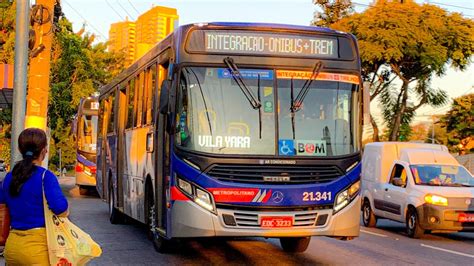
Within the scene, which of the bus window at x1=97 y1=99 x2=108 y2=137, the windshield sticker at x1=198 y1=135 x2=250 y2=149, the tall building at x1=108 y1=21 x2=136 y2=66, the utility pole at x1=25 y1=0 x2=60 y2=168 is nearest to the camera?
the windshield sticker at x1=198 y1=135 x2=250 y2=149

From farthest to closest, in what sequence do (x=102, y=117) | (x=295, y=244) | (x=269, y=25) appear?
(x=102, y=117), (x=295, y=244), (x=269, y=25)

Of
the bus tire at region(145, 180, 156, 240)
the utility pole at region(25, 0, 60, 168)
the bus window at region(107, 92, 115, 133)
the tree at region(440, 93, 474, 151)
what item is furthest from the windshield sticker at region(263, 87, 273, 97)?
the tree at region(440, 93, 474, 151)

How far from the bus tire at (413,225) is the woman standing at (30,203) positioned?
1076 centimetres

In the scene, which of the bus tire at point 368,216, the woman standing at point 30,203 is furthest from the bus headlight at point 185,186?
the bus tire at point 368,216

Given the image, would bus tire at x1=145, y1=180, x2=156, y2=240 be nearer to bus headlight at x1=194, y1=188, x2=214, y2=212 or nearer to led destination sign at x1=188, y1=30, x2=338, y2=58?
bus headlight at x1=194, y1=188, x2=214, y2=212

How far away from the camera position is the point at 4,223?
17.7 feet

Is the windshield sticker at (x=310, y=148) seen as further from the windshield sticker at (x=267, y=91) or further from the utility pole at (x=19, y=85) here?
the utility pole at (x=19, y=85)

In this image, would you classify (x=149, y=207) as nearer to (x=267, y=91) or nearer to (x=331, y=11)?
(x=267, y=91)

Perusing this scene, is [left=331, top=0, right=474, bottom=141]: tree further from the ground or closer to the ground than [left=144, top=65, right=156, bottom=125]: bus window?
further from the ground

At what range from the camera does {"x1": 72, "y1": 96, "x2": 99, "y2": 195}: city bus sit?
25344 millimetres

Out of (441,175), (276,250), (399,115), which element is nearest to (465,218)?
(441,175)

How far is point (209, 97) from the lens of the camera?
29.3ft

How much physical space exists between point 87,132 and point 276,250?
52.9ft

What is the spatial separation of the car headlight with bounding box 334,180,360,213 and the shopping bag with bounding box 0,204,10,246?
4739mm
